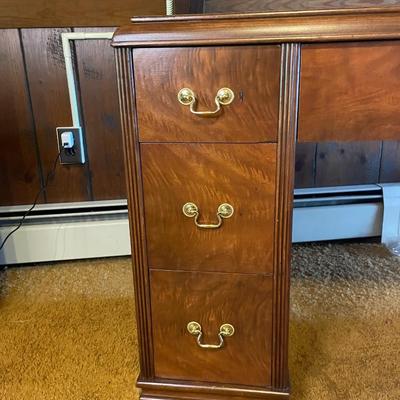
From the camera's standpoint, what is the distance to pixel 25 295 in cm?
122

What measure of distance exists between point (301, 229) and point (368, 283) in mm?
298

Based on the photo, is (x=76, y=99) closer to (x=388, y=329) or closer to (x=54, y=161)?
(x=54, y=161)

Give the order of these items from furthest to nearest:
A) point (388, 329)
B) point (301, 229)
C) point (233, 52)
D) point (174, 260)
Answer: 1. point (301, 229)
2. point (388, 329)
3. point (174, 260)
4. point (233, 52)

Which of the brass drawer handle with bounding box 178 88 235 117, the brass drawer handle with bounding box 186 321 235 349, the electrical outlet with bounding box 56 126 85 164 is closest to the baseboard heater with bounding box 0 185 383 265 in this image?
the electrical outlet with bounding box 56 126 85 164

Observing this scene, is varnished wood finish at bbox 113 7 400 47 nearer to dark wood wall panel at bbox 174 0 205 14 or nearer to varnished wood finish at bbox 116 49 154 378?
varnished wood finish at bbox 116 49 154 378

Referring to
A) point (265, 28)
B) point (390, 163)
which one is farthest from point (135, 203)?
point (390, 163)

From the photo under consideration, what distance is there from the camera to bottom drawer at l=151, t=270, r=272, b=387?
75cm

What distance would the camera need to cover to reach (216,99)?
2.11 feet

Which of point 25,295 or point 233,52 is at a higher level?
point 233,52

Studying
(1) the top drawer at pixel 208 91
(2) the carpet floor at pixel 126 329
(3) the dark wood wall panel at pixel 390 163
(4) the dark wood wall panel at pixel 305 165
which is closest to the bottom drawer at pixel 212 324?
(2) the carpet floor at pixel 126 329

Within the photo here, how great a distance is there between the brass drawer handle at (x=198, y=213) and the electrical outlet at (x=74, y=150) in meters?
0.71

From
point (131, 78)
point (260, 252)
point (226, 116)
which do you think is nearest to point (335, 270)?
point (260, 252)

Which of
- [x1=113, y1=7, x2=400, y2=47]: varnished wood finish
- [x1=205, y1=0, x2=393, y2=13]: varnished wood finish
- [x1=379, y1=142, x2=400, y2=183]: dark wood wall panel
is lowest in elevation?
[x1=379, y1=142, x2=400, y2=183]: dark wood wall panel

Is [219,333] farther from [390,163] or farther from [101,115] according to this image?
[390,163]
